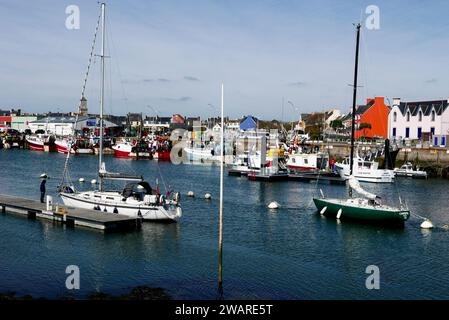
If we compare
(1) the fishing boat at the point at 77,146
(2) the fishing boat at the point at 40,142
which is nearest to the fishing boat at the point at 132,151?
(1) the fishing boat at the point at 77,146

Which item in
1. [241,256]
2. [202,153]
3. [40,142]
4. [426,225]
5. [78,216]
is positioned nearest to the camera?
[241,256]

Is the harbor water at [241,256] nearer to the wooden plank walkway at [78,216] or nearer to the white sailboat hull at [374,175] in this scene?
the wooden plank walkway at [78,216]

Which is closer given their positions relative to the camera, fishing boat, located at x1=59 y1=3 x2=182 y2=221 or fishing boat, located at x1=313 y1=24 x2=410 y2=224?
fishing boat, located at x1=59 y1=3 x2=182 y2=221

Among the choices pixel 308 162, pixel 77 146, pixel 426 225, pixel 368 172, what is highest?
pixel 77 146

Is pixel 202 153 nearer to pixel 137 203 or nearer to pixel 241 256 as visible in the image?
pixel 137 203

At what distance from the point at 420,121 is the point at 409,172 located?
64.0 ft

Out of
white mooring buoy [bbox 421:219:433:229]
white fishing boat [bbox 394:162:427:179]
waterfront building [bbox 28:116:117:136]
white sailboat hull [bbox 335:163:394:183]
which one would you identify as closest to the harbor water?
white mooring buoy [bbox 421:219:433:229]

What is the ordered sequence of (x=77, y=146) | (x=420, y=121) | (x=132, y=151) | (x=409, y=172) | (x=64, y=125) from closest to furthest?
(x=409, y=172) → (x=420, y=121) → (x=132, y=151) → (x=77, y=146) → (x=64, y=125)

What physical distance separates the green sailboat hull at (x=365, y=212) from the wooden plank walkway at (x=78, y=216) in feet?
53.3

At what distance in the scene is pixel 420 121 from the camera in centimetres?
9700

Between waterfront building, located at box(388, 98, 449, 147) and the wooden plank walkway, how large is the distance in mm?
71813

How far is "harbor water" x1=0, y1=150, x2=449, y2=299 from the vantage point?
2330 cm

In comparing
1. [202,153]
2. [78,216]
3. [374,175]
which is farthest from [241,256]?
[202,153]

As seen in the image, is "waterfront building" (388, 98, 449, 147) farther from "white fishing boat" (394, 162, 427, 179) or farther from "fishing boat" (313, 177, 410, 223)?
"fishing boat" (313, 177, 410, 223)
